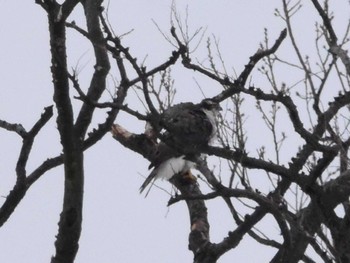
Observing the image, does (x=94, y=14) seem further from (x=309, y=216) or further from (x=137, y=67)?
(x=309, y=216)

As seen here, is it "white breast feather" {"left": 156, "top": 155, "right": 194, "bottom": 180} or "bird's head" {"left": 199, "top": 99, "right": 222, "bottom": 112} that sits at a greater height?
"bird's head" {"left": 199, "top": 99, "right": 222, "bottom": 112}

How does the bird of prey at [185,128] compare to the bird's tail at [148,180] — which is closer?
the bird of prey at [185,128]

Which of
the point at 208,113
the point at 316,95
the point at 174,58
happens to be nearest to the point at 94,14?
the point at 174,58

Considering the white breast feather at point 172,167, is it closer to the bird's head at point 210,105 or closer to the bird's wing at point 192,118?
the bird's wing at point 192,118

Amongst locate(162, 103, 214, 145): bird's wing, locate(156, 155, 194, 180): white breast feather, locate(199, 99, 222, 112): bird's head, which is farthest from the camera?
locate(199, 99, 222, 112): bird's head

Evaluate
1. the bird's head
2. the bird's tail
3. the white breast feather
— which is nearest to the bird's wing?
the bird's head

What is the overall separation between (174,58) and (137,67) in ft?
0.84

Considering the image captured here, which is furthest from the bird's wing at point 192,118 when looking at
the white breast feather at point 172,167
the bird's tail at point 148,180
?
the bird's tail at point 148,180

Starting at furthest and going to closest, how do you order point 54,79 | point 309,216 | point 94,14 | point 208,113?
point 208,113 → point 94,14 → point 309,216 → point 54,79

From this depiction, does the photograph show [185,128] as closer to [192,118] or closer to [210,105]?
[192,118]

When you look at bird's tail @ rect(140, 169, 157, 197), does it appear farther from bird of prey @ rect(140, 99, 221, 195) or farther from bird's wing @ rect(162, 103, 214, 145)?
bird's wing @ rect(162, 103, 214, 145)

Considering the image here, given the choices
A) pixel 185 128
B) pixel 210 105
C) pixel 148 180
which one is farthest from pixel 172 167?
pixel 210 105

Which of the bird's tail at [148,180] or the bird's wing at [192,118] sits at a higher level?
the bird's wing at [192,118]

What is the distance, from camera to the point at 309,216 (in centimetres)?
428
